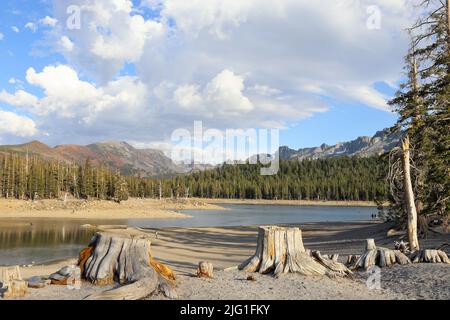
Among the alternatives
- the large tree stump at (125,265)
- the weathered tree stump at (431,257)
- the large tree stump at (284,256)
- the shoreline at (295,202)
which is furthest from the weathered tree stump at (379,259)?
the shoreline at (295,202)

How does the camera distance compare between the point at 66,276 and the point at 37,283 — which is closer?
the point at 37,283

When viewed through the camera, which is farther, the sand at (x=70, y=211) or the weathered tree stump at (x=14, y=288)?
the sand at (x=70, y=211)

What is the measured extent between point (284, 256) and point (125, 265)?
4870 millimetres

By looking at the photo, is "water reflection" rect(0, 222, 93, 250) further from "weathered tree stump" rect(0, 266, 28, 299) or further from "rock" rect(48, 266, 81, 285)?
"weathered tree stump" rect(0, 266, 28, 299)

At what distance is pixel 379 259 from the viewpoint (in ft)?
48.0

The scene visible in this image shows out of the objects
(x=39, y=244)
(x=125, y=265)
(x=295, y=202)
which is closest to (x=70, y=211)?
(x=39, y=244)

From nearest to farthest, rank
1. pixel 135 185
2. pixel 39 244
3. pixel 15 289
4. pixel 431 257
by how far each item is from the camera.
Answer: pixel 15 289 → pixel 431 257 → pixel 39 244 → pixel 135 185

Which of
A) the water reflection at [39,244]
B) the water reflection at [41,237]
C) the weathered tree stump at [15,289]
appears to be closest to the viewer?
the weathered tree stump at [15,289]

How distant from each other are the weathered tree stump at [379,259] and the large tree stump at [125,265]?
6937 millimetres

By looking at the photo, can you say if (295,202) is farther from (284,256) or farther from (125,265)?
(125,265)

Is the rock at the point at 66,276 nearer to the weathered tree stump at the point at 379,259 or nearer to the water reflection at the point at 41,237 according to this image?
the weathered tree stump at the point at 379,259

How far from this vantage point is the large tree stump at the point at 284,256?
12.7 metres
